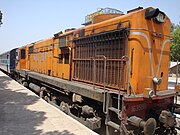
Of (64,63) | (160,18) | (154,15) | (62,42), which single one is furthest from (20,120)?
(160,18)

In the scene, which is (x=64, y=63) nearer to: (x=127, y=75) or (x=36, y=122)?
(x=36, y=122)

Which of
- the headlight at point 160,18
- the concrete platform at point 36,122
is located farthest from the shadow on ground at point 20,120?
the headlight at point 160,18

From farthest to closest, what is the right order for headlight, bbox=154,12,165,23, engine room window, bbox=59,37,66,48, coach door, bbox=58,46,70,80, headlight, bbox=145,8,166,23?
engine room window, bbox=59,37,66,48
coach door, bbox=58,46,70,80
headlight, bbox=154,12,165,23
headlight, bbox=145,8,166,23

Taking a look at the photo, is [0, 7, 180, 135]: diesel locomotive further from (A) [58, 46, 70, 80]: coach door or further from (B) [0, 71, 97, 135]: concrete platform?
(A) [58, 46, 70, 80]: coach door

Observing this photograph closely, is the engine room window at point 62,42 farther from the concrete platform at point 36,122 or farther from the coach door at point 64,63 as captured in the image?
the concrete platform at point 36,122

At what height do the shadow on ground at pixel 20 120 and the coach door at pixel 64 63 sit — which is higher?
the coach door at pixel 64 63

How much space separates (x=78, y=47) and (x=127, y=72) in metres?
2.61

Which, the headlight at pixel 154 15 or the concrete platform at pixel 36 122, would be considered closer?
the concrete platform at pixel 36 122

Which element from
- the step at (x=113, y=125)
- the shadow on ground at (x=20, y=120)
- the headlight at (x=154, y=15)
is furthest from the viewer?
the headlight at (x=154, y=15)

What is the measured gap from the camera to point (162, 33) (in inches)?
217

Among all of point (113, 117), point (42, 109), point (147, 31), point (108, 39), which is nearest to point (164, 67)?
point (147, 31)

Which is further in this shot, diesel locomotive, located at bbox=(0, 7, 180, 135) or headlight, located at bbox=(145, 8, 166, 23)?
headlight, located at bbox=(145, 8, 166, 23)

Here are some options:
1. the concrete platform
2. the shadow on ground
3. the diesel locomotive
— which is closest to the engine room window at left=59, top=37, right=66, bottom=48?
the diesel locomotive

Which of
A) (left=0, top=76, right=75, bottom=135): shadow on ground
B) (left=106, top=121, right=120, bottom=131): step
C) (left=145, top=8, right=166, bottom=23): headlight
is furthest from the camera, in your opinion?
(left=145, top=8, right=166, bottom=23): headlight
